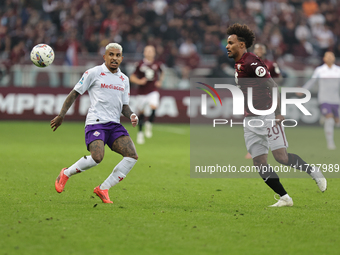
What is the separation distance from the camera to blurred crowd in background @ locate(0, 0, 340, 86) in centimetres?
2117

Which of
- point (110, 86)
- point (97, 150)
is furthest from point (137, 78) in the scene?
point (97, 150)

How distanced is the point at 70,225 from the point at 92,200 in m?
1.50

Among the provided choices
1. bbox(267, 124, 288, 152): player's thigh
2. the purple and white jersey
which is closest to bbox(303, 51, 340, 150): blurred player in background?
bbox(267, 124, 288, 152): player's thigh

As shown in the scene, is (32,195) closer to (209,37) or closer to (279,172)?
(279,172)

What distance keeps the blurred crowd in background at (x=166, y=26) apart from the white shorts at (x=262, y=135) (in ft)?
45.2

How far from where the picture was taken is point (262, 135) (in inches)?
259

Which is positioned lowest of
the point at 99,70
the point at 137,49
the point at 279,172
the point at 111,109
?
the point at 279,172

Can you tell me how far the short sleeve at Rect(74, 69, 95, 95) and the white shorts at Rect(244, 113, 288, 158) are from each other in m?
2.13

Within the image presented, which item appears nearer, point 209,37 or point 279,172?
point 279,172

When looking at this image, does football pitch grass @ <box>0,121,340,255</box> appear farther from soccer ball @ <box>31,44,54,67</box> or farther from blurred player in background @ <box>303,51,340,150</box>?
blurred player in background @ <box>303,51,340,150</box>

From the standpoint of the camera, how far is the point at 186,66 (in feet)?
67.8

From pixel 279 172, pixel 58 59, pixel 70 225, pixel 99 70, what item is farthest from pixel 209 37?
pixel 70 225

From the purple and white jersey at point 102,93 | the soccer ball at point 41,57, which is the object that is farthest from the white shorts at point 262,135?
the soccer ball at point 41,57

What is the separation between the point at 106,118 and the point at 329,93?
28.3 ft
